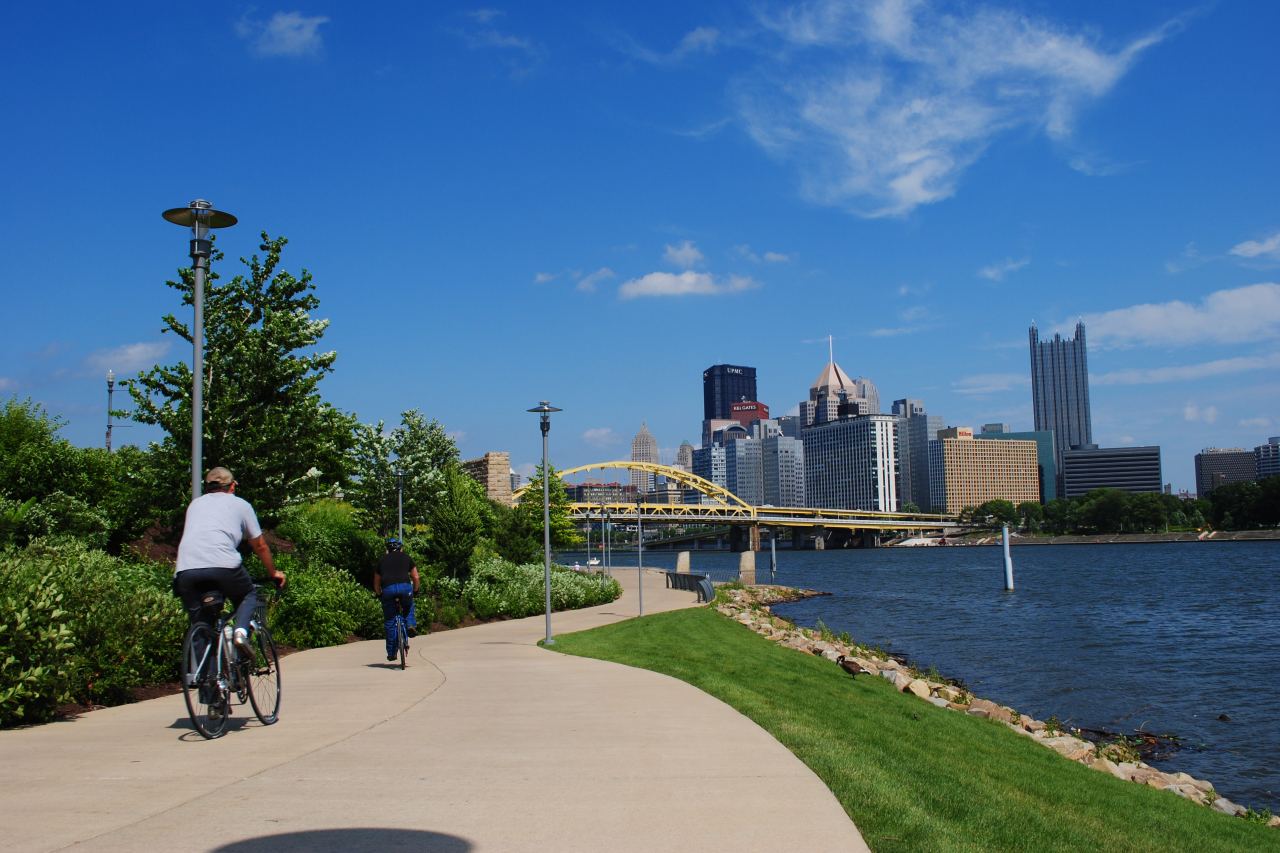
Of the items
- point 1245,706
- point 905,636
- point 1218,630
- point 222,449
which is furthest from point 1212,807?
point 1218,630


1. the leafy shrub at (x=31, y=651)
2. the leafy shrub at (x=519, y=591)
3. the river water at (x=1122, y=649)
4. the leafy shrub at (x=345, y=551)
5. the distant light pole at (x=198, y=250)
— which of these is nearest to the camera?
the leafy shrub at (x=31, y=651)

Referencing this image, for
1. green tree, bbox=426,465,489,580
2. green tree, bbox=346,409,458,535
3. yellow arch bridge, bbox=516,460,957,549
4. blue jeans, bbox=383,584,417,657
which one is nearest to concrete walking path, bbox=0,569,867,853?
blue jeans, bbox=383,584,417,657

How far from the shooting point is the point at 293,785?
19.5ft

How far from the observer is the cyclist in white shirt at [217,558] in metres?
7.56

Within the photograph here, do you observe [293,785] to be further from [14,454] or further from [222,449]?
[14,454]

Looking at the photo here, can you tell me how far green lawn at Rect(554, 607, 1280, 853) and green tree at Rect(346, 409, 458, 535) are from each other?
27.0 meters

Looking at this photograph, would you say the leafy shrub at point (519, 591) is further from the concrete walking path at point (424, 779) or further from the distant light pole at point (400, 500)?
the concrete walking path at point (424, 779)

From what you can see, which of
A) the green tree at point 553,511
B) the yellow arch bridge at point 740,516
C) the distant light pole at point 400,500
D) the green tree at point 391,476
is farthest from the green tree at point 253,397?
the yellow arch bridge at point 740,516

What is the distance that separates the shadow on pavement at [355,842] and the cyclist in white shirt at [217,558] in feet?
10.1

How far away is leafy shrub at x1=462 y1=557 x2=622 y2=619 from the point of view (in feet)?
80.8

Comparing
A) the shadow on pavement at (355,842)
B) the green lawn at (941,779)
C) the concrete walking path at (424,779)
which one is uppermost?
the shadow on pavement at (355,842)

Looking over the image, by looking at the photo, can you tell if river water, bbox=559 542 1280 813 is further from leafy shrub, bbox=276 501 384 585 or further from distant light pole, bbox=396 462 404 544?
distant light pole, bbox=396 462 404 544

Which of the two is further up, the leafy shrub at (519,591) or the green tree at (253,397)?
the green tree at (253,397)

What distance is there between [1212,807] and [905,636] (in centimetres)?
2202
